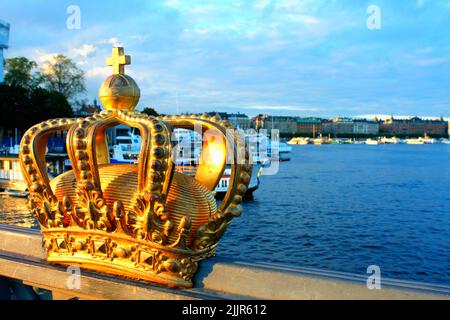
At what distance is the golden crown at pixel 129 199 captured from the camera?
2.89m

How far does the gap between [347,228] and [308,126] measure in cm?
16581

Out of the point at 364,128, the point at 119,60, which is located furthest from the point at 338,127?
the point at 119,60

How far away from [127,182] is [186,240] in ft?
1.83

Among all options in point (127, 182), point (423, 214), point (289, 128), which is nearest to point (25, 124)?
point (423, 214)

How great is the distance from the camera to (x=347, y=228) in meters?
18.4

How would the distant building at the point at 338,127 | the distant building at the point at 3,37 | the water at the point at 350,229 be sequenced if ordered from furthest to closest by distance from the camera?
the distant building at the point at 338,127 → the distant building at the point at 3,37 → the water at the point at 350,229

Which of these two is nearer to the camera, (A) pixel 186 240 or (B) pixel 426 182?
(A) pixel 186 240

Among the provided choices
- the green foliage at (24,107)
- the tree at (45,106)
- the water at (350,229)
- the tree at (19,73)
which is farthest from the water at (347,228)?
the tree at (19,73)

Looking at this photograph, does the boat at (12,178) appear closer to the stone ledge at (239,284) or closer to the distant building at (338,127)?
the stone ledge at (239,284)

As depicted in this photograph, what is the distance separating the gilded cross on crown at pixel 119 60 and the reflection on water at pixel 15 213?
14.0 meters

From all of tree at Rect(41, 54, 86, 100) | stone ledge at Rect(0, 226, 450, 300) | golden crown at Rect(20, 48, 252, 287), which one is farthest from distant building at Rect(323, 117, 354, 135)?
stone ledge at Rect(0, 226, 450, 300)

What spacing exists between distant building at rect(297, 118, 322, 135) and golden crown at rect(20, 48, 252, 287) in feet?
577

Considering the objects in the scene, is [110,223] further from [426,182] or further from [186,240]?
[426,182]

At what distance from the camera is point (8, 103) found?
1537 inches
